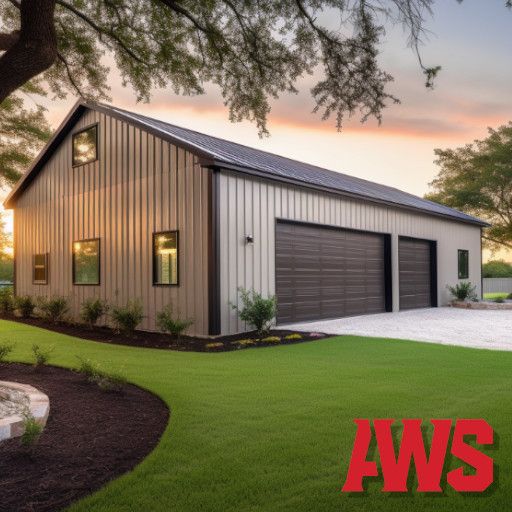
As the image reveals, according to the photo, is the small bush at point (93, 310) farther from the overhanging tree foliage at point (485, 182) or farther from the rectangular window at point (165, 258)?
the overhanging tree foliage at point (485, 182)

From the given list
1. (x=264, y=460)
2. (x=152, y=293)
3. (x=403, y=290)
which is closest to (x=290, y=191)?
(x=152, y=293)

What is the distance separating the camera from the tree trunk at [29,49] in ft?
14.9

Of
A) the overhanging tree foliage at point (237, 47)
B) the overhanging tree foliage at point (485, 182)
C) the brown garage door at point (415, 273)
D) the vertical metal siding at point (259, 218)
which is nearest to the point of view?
the overhanging tree foliage at point (237, 47)

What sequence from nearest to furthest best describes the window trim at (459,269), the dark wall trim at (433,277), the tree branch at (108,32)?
the tree branch at (108,32), the dark wall trim at (433,277), the window trim at (459,269)

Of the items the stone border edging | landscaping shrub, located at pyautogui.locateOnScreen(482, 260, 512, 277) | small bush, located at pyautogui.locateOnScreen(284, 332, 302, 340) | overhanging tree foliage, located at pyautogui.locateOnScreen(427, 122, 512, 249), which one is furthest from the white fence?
the stone border edging

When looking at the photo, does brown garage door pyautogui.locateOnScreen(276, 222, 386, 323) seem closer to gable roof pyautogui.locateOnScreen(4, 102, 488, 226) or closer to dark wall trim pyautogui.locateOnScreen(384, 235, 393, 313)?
dark wall trim pyautogui.locateOnScreen(384, 235, 393, 313)

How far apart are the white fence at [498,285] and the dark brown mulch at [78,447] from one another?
119 feet

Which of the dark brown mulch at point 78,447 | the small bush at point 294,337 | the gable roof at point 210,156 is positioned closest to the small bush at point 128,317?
the small bush at point 294,337

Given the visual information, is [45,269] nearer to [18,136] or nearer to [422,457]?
[18,136]

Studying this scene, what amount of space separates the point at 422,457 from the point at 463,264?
64.5ft

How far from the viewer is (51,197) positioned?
15.4 meters

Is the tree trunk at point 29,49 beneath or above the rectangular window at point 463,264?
above

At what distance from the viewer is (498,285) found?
37562 millimetres

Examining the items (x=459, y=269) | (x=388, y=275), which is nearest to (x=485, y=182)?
(x=459, y=269)
